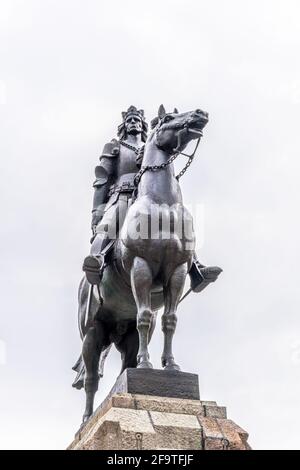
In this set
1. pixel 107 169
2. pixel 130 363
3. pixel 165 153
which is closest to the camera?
pixel 165 153

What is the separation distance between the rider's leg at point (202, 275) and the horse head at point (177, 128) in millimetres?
1604

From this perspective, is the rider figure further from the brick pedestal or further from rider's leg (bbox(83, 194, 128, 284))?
the brick pedestal

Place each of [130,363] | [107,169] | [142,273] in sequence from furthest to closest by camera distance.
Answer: [107,169], [130,363], [142,273]

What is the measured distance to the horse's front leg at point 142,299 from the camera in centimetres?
1061

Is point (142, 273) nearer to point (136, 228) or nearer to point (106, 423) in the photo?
point (136, 228)

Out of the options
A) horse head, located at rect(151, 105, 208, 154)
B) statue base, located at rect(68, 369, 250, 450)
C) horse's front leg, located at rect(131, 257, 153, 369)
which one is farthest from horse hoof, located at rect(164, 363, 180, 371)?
horse head, located at rect(151, 105, 208, 154)

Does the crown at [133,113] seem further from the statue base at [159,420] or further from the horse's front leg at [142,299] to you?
the statue base at [159,420]

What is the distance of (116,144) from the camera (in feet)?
45.2

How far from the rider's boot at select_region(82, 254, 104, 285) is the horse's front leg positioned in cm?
79

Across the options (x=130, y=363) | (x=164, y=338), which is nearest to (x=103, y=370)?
(x=130, y=363)

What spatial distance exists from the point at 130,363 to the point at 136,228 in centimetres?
272

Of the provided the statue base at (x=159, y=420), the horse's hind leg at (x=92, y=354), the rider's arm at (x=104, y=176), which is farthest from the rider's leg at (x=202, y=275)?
the rider's arm at (x=104, y=176)

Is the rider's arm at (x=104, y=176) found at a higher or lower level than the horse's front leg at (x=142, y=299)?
higher

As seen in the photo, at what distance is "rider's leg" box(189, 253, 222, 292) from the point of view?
11766 mm
